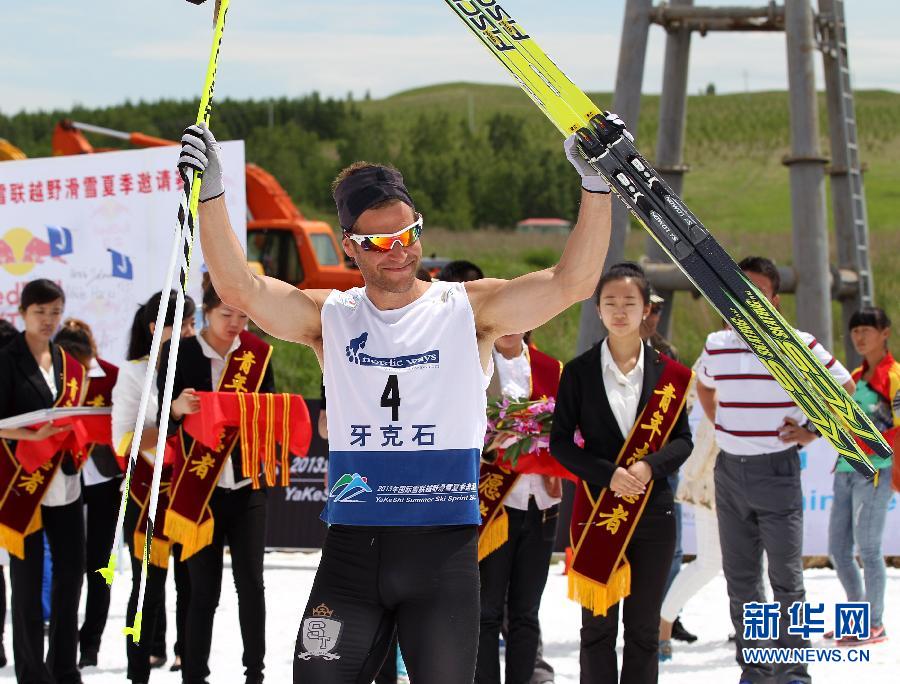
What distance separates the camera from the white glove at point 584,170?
381cm

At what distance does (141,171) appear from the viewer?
38.8 ft

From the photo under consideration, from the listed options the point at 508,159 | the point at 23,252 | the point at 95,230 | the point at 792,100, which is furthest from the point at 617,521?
the point at 508,159

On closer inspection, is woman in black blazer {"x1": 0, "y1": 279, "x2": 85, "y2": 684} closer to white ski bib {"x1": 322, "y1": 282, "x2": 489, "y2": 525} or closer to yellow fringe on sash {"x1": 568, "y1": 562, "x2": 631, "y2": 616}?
yellow fringe on sash {"x1": 568, "y1": 562, "x2": 631, "y2": 616}

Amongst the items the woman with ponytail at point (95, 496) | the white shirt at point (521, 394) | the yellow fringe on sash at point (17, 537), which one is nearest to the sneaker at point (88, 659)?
the woman with ponytail at point (95, 496)

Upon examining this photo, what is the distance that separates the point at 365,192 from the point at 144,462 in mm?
3492

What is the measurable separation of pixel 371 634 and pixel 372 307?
0.94 metres

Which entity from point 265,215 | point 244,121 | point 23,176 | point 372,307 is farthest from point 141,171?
point 244,121

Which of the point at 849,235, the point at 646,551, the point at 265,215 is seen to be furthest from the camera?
the point at 265,215

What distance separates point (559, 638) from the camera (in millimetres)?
→ 7840

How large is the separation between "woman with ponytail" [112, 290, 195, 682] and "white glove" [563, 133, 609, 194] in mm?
2692

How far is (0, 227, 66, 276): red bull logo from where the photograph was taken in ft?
39.8

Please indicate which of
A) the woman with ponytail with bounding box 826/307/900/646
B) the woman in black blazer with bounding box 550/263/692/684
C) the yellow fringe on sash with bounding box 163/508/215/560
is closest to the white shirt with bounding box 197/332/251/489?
the yellow fringe on sash with bounding box 163/508/215/560

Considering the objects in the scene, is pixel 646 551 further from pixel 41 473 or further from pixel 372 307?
pixel 41 473

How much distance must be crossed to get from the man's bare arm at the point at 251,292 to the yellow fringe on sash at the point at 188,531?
7.66ft
